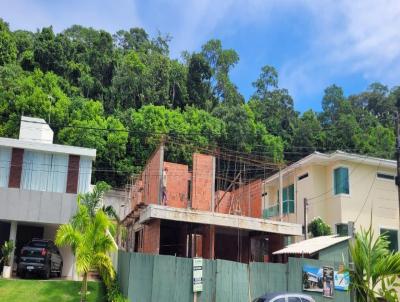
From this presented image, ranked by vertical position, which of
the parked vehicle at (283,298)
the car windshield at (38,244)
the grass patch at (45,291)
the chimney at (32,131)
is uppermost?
the chimney at (32,131)

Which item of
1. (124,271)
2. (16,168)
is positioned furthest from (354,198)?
(16,168)

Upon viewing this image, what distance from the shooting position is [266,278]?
18.3 m

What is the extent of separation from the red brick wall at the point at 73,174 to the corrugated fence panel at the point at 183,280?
37.3ft

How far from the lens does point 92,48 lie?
65.4 m

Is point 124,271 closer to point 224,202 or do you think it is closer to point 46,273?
point 46,273

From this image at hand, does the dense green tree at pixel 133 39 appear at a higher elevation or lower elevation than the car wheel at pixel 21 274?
higher

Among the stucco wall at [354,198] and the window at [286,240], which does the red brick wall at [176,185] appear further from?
the stucco wall at [354,198]

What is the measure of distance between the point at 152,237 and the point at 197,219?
85.0 inches

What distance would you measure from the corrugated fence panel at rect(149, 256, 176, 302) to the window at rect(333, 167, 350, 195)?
605 inches

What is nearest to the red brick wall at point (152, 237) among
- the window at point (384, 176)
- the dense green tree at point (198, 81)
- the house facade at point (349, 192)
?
the house facade at point (349, 192)

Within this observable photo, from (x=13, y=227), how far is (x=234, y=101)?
4541 cm

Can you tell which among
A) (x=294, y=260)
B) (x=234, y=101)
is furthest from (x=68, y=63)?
(x=294, y=260)

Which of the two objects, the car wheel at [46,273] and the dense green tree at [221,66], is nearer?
the car wheel at [46,273]

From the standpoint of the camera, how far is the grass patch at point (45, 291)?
18062 mm
